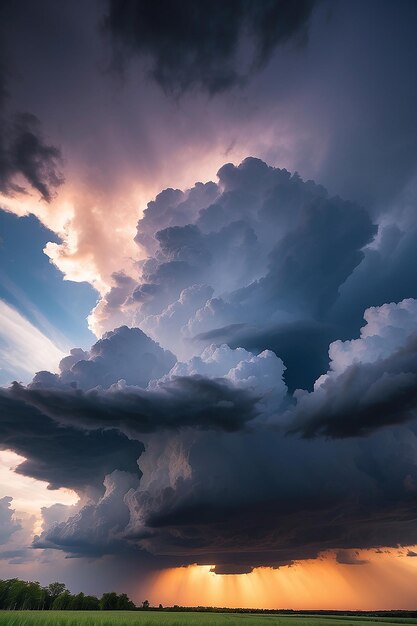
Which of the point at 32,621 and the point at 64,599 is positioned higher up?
the point at 32,621

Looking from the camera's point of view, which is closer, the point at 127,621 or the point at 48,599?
the point at 127,621

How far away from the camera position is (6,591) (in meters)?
137

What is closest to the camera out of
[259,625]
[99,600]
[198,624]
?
[198,624]

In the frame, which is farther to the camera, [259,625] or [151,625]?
[259,625]

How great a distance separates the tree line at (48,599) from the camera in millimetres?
136000

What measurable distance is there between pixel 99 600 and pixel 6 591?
2327 inches

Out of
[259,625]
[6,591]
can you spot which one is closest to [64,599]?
[6,591]

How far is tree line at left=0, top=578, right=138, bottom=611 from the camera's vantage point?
136m

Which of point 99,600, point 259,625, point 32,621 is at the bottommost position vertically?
point 99,600

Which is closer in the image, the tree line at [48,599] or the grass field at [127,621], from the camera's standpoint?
the grass field at [127,621]

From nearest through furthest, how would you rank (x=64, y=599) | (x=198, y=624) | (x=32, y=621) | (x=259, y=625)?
(x=32, y=621) → (x=198, y=624) → (x=259, y=625) → (x=64, y=599)

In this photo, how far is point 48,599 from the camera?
6348 inches

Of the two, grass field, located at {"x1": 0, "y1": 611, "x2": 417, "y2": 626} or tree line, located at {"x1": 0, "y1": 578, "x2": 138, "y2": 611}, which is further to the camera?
tree line, located at {"x1": 0, "y1": 578, "x2": 138, "y2": 611}

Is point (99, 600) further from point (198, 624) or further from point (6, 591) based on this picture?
point (198, 624)
